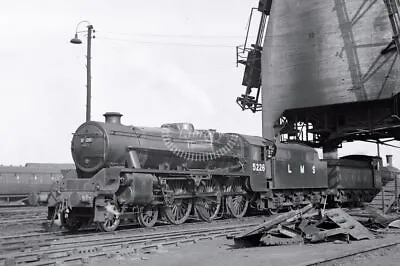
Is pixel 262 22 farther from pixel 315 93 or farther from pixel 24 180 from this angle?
pixel 24 180

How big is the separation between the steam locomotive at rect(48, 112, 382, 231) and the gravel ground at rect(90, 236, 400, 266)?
10.6 ft

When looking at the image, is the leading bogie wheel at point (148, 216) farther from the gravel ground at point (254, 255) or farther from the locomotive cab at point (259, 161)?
the locomotive cab at point (259, 161)

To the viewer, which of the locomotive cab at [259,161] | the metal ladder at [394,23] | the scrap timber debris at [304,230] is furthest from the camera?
Answer: the metal ladder at [394,23]

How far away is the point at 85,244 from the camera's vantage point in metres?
9.95

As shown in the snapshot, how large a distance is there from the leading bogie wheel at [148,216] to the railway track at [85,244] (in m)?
0.53

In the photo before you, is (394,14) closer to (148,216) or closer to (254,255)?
(148,216)

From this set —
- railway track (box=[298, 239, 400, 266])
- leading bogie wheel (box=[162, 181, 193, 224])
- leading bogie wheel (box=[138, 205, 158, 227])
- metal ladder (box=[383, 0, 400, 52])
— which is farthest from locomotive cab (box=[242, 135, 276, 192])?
metal ladder (box=[383, 0, 400, 52])

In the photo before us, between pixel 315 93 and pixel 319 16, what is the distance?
466cm

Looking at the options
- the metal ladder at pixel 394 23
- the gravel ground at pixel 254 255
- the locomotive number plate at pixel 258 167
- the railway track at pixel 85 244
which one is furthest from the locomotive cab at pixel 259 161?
the metal ladder at pixel 394 23

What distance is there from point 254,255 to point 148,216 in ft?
19.2

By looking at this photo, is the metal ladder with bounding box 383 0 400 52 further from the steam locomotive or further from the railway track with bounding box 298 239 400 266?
the railway track with bounding box 298 239 400 266

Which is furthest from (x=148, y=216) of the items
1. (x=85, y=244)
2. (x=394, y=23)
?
(x=394, y=23)

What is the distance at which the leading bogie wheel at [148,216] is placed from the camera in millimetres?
13586

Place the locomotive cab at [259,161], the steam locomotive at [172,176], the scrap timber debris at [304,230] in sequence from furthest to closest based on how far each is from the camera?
the locomotive cab at [259,161] → the steam locomotive at [172,176] → the scrap timber debris at [304,230]
